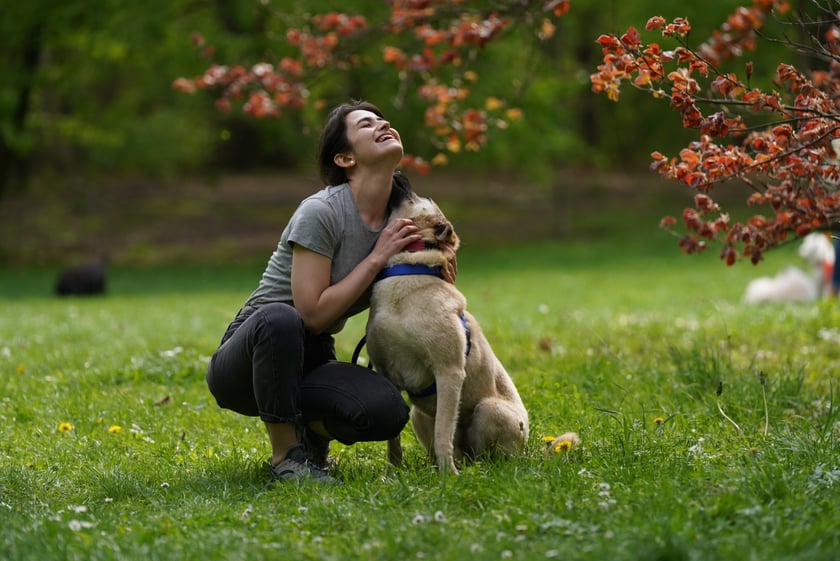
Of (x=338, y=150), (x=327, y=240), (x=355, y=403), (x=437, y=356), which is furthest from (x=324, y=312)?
(x=338, y=150)

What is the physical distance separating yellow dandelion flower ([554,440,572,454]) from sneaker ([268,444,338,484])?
1.07 metres

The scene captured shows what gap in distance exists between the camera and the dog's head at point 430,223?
4617mm

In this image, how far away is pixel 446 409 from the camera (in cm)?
440

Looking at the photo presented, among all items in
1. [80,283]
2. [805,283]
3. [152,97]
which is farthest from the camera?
[152,97]

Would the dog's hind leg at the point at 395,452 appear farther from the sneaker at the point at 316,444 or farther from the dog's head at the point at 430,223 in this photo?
the dog's head at the point at 430,223

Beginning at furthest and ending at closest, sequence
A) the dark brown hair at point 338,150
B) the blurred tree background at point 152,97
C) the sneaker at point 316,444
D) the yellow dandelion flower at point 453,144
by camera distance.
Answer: the blurred tree background at point 152,97, the yellow dandelion flower at point 453,144, the sneaker at point 316,444, the dark brown hair at point 338,150

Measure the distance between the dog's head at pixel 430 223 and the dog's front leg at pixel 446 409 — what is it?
0.64 m

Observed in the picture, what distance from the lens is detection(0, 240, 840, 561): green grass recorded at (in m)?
3.47

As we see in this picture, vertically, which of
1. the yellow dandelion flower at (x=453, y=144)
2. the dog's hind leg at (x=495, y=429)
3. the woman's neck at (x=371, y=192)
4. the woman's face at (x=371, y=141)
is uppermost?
the woman's face at (x=371, y=141)

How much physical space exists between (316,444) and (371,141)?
5.04ft

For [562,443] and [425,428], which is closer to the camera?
[562,443]

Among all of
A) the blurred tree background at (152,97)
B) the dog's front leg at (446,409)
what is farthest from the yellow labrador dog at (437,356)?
the blurred tree background at (152,97)

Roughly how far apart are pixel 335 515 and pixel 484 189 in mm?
32362

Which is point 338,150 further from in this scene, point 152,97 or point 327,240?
point 152,97
